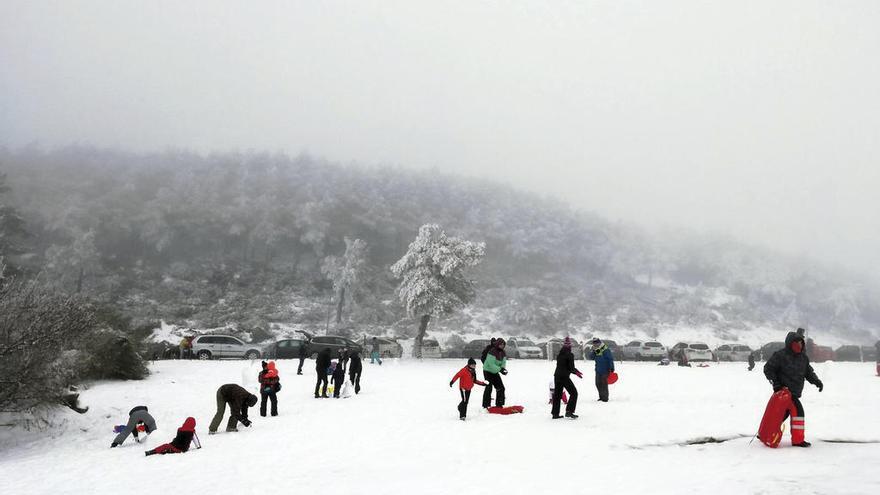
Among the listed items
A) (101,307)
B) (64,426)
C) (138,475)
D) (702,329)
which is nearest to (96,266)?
(101,307)

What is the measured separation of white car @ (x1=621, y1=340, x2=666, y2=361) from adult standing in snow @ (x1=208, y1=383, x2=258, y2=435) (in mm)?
32016

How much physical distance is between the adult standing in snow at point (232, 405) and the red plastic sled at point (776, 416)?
35.9 ft

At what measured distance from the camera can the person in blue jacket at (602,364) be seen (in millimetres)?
14367

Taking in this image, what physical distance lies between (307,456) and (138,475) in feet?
9.24

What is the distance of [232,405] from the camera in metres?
13.2

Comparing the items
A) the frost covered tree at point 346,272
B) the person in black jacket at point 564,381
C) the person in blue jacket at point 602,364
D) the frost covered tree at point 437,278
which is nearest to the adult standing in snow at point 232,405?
the person in black jacket at point 564,381

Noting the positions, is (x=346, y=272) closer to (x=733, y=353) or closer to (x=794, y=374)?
(x=733, y=353)

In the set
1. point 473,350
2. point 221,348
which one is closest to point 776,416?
point 221,348

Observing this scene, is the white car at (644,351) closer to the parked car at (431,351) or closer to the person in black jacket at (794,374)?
the parked car at (431,351)

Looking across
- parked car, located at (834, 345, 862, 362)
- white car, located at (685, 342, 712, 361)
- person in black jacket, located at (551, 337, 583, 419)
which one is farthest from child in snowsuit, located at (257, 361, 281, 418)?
parked car, located at (834, 345, 862, 362)

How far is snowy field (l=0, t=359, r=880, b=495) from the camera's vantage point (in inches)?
283

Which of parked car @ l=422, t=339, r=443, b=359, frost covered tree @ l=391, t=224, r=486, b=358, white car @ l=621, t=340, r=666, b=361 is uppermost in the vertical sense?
frost covered tree @ l=391, t=224, r=486, b=358

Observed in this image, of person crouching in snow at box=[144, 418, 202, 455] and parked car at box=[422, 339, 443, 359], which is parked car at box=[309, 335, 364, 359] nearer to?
parked car at box=[422, 339, 443, 359]

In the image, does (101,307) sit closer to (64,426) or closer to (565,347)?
(64,426)
